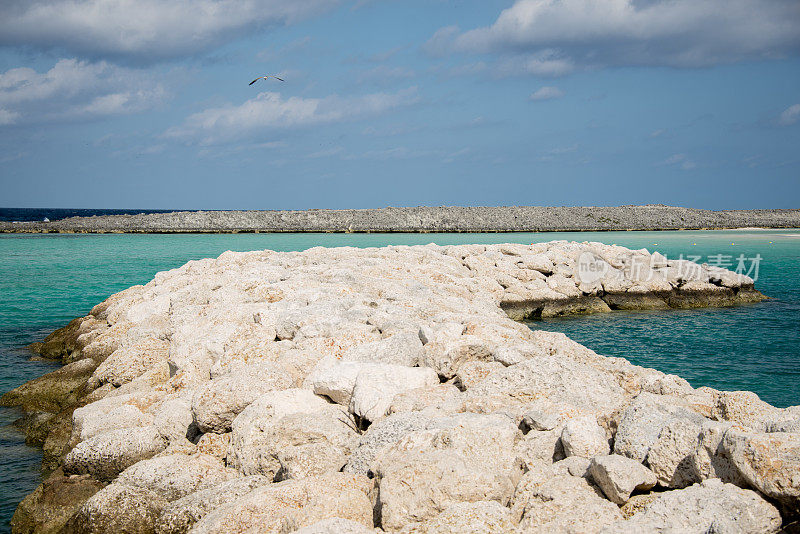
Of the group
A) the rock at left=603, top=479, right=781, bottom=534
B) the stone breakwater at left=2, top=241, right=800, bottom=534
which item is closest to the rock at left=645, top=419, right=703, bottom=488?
the stone breakwater at left=2, top=241, right=800, bottom=534

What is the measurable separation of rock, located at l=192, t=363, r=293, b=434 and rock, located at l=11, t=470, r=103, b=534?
1172mm

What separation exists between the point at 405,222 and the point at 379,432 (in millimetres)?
48127

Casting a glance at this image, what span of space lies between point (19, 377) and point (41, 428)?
3.73 meters

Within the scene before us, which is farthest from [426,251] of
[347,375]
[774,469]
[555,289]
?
[774,469]

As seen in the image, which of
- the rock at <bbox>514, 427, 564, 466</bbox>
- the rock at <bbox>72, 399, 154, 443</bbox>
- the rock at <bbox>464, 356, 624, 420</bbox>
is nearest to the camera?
the rock at <bbox>514, 427, 564, 466</bbox>

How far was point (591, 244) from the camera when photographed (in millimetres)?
21438

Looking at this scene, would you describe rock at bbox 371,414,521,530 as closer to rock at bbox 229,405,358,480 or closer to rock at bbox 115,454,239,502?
rock at bbox 229,405,358,480

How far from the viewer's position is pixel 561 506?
4.01 m

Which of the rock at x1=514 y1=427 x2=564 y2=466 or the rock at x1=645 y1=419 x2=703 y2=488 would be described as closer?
the rock at x1=645 y1=419 x2=703 y2=488

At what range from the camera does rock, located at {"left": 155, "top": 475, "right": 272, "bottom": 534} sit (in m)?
4.98

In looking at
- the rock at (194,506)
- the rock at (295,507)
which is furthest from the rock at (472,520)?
the rock at (194,506)

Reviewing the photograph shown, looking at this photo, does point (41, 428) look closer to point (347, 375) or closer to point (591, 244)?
point (347, 375)

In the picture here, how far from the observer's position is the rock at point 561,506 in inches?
152

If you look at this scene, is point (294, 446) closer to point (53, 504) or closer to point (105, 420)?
point (53, 504)
